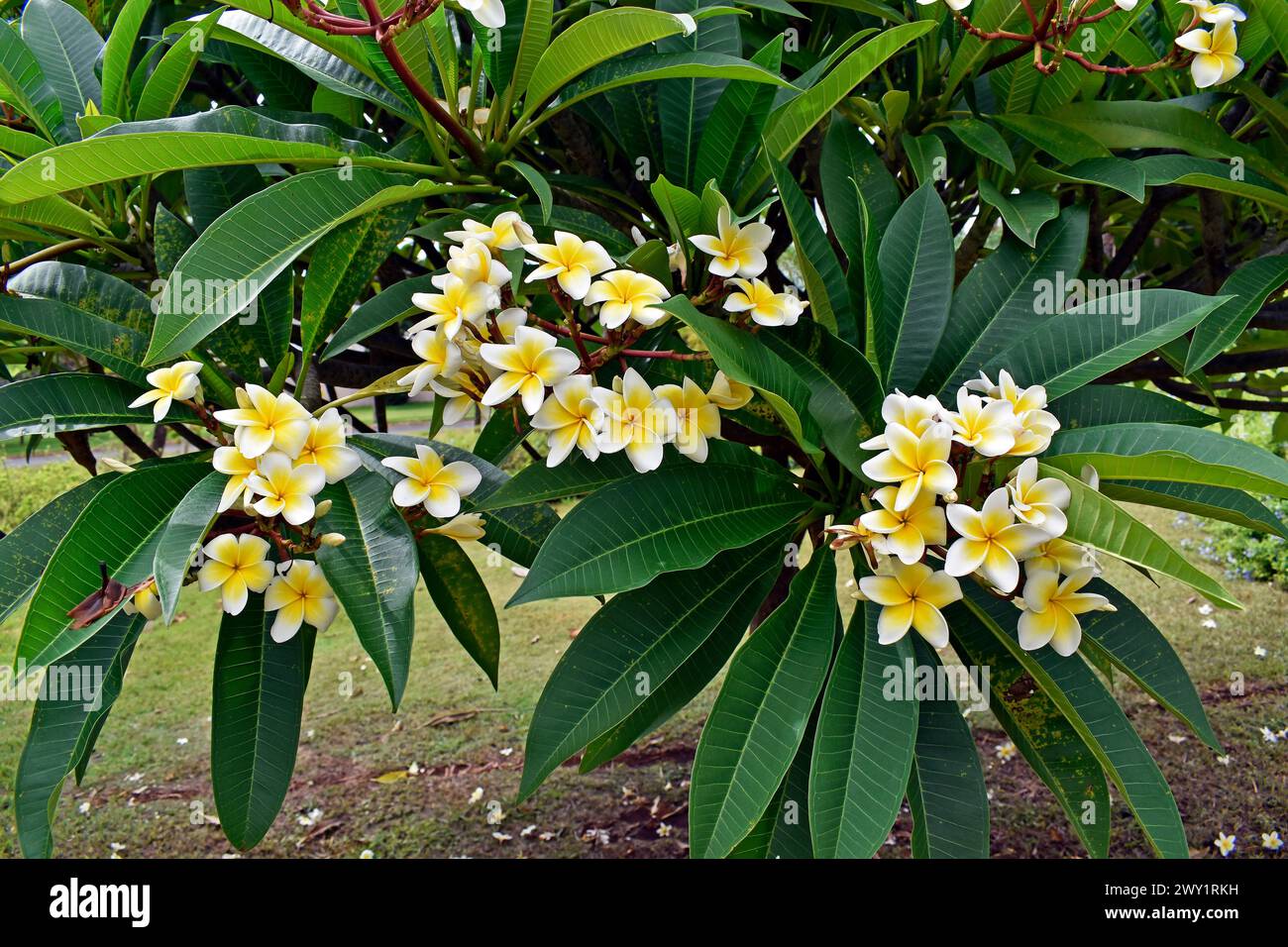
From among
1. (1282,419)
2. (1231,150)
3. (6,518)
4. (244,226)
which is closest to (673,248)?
(244,226)

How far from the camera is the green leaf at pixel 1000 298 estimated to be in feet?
3.63

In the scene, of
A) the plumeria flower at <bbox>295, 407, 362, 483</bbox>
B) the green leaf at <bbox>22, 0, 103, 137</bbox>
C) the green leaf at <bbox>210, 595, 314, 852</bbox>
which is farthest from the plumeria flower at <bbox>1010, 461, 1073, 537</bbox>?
the green leaf at <bbox>22, 0, 103, 137</bbox>

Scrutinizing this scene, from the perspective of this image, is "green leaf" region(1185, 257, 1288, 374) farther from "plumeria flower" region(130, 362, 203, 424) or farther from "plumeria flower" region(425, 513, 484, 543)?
"plumeria flower" region(130, 362, 203, 424)

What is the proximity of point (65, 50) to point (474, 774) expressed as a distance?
93.7 inches

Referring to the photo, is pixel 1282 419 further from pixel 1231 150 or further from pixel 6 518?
pixel 6 518

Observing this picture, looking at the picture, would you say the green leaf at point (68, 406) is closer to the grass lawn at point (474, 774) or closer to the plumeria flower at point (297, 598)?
the plumeria flower at point (297, 598)

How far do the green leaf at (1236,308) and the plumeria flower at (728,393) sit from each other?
517mm

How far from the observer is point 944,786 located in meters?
1.04

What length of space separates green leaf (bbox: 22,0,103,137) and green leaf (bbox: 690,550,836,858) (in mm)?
1064

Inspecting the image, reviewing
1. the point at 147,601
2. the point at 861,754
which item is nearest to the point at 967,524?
the point at 861,754

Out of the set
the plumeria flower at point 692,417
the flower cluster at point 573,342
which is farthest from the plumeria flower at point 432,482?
the plumeria flower at point 692,417

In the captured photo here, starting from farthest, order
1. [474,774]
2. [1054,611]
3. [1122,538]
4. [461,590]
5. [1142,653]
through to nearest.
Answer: [474,774] < [461,590] < [1142,653] < [1054,611] < [1122,538]

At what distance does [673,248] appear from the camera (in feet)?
3.44

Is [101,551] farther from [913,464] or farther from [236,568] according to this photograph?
[913,464]
